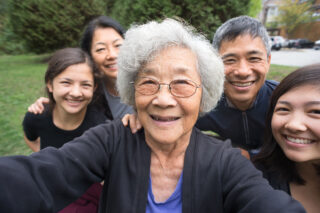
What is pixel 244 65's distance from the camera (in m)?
2.23

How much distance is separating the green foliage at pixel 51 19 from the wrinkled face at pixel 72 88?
11483 mm

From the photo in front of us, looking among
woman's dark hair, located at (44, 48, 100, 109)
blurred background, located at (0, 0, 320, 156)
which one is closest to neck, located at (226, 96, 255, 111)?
blurred background, located at (0, 0, 320, 156)

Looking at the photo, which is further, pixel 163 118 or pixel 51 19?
pixel 51 19

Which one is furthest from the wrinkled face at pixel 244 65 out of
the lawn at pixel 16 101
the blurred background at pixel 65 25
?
the lawn at pixel 16 101

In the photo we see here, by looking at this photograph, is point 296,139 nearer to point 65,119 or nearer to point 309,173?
point 309,173

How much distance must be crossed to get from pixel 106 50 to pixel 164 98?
184 cm

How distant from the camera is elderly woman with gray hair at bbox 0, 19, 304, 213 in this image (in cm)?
142

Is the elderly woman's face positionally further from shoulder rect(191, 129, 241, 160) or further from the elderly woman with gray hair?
shoulder rect(191, 129, 241, 160)

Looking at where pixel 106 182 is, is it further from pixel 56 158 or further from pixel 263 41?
pixel 263 41

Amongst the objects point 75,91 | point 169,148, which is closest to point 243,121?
point 169,148

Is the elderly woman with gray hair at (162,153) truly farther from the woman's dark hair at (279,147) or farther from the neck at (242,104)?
the neck at (242,104)

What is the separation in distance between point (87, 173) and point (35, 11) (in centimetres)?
1388

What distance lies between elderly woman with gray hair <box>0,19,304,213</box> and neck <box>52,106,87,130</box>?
1.09 m

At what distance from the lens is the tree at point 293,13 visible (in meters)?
26.2
